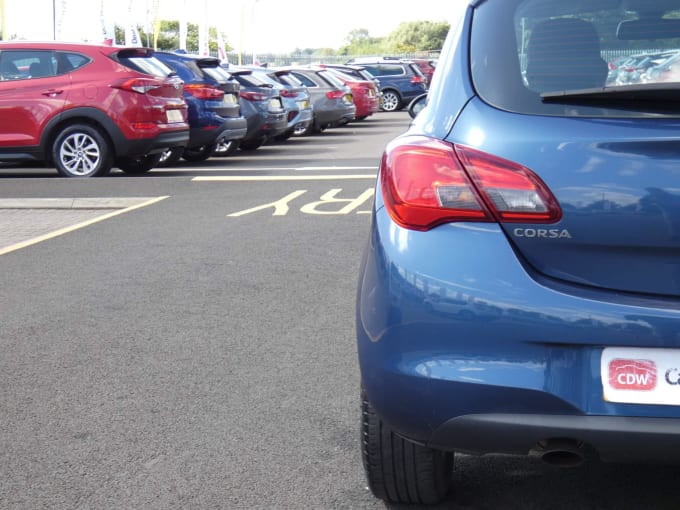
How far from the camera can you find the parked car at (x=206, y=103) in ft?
55.2

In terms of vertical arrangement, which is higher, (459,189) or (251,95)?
(459,189)

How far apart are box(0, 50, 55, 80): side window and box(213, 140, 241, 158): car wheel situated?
445 centimetres

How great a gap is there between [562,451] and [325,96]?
23.2 meters

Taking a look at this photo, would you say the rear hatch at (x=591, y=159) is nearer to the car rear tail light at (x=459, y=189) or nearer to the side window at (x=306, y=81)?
the car rear tail light at (x=459, y=189)

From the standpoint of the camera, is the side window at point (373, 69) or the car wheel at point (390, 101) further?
the car wheel at point (390, 101)

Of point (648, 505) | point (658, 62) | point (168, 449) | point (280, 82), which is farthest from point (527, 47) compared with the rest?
point (280, 82)

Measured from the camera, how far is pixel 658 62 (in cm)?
305

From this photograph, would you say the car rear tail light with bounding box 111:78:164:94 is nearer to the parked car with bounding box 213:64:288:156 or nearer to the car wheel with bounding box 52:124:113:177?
the car wheel with bounding box 52:124:113:177

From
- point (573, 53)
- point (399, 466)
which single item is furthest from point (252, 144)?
point (573, 53)

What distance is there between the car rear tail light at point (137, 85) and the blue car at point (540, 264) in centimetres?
1181

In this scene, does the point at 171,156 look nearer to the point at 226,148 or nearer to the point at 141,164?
the point at 141,164

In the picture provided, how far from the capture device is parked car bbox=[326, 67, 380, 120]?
29797 mm

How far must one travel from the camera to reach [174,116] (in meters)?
15.2

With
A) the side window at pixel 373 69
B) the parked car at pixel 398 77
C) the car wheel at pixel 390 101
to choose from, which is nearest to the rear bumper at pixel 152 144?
the side window at pixel 373 69
